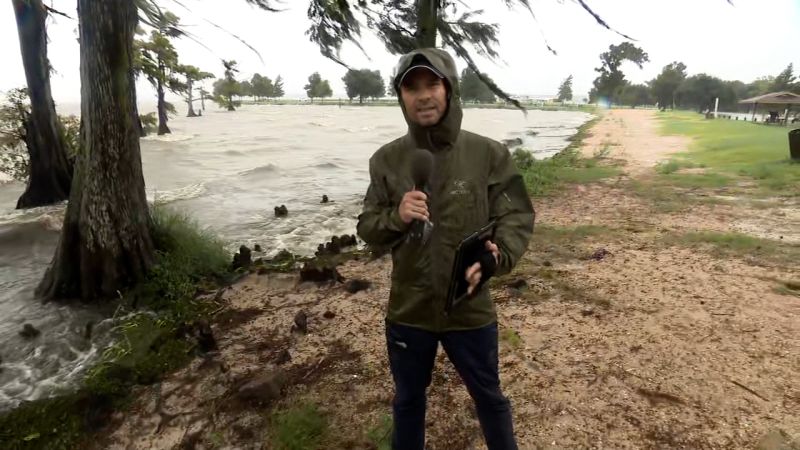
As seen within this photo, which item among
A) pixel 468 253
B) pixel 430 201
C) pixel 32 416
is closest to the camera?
pixel 468 253

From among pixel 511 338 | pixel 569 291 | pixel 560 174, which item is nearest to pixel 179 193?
pixel 560 174

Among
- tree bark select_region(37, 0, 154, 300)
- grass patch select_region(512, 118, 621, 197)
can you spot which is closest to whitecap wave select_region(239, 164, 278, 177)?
grass patch select_region(512, 118, 621, 197)

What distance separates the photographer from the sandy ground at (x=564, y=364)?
9.92 ft

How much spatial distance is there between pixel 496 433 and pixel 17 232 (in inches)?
429

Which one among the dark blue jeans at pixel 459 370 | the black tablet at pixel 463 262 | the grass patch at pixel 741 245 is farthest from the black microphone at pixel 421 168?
the grass patch at pixel 741 245

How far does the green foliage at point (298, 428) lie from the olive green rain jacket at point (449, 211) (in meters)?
1.43

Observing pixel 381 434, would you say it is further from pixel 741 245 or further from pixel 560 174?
pixel 560 174

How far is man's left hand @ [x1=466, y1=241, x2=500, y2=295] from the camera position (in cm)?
184

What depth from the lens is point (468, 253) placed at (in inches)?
73.1

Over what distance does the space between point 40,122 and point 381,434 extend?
37.0 feet

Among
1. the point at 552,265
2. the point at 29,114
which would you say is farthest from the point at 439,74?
the point at 29,114

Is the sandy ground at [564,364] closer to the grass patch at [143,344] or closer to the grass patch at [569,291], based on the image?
the grass patch at [569,291]

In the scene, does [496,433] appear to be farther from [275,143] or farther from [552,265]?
[275,143]

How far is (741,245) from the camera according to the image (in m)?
6.43
